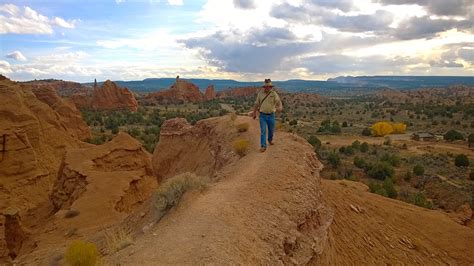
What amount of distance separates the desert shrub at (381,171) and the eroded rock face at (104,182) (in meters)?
15.1

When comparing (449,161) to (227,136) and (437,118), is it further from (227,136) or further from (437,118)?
(437,118)

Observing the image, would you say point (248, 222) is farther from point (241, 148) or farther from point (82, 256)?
point (241, 148)

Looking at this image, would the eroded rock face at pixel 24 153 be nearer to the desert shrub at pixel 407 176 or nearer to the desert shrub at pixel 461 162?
the desert shrub at pixel 407 176

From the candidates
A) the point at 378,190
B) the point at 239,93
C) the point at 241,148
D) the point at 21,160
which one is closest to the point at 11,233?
the point at 21,160

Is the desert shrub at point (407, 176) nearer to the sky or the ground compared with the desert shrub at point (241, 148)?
nearer to the ground

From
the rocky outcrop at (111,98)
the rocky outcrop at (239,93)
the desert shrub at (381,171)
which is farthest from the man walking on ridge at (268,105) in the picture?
the rocky outcrop at (239,93)

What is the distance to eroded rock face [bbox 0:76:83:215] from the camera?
51.8 feet

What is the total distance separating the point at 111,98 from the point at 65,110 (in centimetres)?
4041

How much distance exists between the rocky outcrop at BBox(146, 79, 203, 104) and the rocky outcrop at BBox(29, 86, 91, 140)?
56.9 metres

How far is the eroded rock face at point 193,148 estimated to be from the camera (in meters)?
13.1

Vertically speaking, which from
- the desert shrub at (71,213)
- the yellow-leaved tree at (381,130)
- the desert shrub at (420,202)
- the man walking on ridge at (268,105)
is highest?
the man walking on ridge at (268,105)

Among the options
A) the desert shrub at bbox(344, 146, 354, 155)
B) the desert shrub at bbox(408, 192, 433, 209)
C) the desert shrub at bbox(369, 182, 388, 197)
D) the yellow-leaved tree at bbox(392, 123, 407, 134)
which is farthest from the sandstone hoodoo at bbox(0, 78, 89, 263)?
the yellow-leaved tree at bbox(392, 123, 407, 134)

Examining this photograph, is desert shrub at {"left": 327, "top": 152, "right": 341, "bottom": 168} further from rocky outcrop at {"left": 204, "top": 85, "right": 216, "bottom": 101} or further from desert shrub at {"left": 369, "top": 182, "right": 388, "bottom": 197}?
rocky outcrop at {"left": 204, "top": 85, "right": 216, "bottom": 101}

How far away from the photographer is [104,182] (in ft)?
49.4
